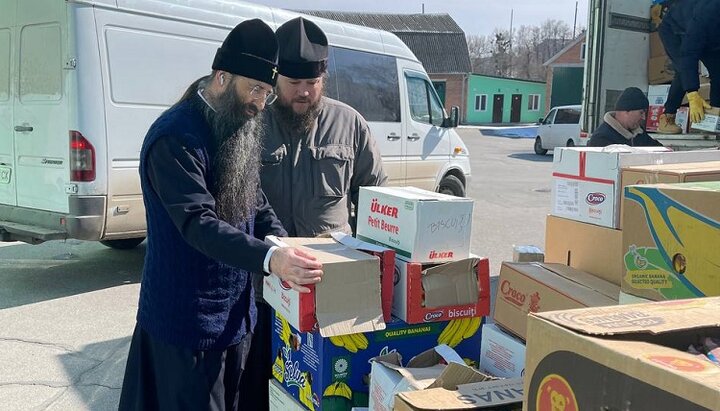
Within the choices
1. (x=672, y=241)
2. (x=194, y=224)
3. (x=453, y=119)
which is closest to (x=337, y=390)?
(x=194, y=224)

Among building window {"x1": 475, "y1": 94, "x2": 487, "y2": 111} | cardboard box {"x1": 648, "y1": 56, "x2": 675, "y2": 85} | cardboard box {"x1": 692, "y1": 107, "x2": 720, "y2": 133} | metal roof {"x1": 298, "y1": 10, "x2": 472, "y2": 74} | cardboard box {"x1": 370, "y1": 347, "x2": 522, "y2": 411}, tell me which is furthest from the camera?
building window {"x1": 475, "y1": 94, "x2": 487, "y2": 111}

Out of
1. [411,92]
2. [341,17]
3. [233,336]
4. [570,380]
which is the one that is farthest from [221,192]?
[341,17]

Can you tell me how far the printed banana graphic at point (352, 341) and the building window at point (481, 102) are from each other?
138 ft

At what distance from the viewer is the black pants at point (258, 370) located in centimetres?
259

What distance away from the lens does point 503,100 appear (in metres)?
43.8

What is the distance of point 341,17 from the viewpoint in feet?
139

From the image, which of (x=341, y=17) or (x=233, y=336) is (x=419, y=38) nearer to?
(x=341, y=17)

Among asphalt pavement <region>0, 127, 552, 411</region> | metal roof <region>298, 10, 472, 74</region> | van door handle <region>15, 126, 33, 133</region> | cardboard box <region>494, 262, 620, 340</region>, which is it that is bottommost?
asphalt pavement <region>0, 127, 552, 411</region>

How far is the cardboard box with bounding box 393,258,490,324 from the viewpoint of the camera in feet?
7.25

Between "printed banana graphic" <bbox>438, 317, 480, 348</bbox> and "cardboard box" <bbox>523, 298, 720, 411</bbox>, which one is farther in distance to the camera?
"printed banana graphic" <bbox>438, 317, 480, 348</bbox>

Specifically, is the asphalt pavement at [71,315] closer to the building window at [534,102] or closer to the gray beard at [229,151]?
the gray beard at [229,151]

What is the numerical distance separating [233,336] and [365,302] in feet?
1.76

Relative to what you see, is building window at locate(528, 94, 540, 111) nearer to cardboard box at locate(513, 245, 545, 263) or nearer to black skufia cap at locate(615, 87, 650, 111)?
black skufia cap at locate(615, 87, 650, 111)

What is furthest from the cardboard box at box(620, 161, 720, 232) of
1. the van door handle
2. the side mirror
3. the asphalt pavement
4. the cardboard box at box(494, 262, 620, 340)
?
the side mirror
